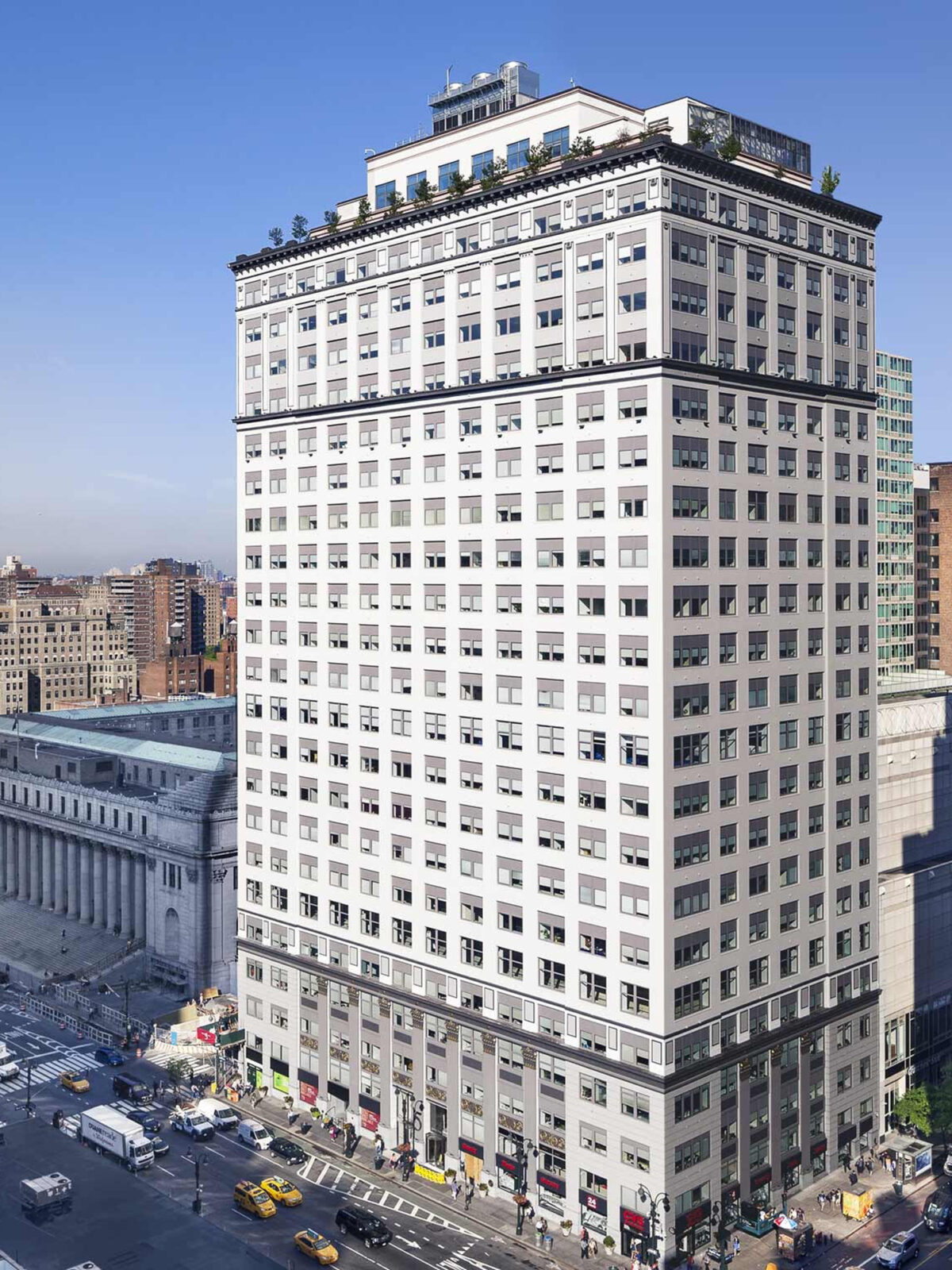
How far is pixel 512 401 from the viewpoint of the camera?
83.4m

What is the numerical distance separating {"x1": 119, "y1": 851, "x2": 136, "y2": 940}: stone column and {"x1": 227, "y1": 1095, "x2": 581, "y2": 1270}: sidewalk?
49.3 meters

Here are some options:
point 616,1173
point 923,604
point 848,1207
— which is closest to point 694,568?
point 616,1173

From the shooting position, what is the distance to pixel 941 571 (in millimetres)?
160875

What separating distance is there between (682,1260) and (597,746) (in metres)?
30.7

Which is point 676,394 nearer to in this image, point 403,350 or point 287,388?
point 403,350

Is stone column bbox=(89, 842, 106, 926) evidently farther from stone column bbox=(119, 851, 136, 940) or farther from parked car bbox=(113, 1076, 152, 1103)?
parked car bbox=(113, 1076, 152, 1103)

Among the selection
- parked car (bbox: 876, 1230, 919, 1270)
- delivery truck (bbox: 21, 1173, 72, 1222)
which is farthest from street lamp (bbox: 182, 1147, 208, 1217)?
parked car (bbox: 876, 1230, 919, 1270)

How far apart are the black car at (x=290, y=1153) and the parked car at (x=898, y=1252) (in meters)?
40.3

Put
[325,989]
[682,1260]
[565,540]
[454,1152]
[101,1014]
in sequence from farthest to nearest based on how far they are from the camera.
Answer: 1. [101,1014]
2. [325,989]
3. [454,1152]
4. [565,540]
5. [682,1260]

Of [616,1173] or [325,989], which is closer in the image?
[616,1173]

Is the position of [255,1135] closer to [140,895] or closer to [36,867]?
[140,895]

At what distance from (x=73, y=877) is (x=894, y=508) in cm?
10986

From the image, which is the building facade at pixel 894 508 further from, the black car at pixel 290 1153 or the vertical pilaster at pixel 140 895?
the vertical pilaster at pixel 140 895

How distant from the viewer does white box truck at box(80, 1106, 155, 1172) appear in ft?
301
